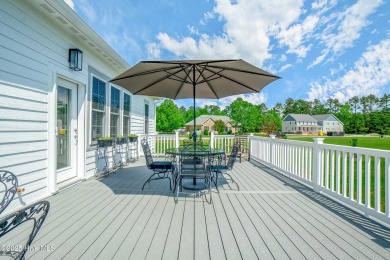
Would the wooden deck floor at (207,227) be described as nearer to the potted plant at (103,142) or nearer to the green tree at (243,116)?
the potted plant at (103,142)

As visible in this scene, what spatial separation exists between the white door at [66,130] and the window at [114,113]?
5.48ft

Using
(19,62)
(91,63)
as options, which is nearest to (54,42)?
(19,62)

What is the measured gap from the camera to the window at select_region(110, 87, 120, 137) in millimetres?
6211

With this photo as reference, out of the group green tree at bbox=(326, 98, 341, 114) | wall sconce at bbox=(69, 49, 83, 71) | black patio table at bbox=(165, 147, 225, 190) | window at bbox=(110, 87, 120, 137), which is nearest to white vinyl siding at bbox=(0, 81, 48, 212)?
wall sconce at bbox=(69, 49, 83, 71)

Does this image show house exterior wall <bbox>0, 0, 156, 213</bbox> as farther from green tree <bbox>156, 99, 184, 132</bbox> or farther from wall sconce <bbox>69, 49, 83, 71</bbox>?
green tree <bbox>156, 99, 184, 132</bbox>

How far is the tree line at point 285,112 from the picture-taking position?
3597cm

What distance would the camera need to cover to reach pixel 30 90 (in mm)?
3201

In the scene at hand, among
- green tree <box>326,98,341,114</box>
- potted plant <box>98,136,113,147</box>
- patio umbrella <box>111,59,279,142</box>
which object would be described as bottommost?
potted plant <box>98,136,113,147</box>

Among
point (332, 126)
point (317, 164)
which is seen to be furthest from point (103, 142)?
point (332, 126)

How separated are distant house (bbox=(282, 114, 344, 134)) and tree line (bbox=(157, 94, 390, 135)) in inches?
102

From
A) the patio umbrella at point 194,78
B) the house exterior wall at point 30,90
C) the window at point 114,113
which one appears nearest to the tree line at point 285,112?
the window at point 114,113

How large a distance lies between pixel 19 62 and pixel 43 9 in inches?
36.3

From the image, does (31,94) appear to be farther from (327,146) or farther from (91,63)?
(327,146)

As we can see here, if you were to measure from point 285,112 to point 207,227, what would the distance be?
8024 centimetres
